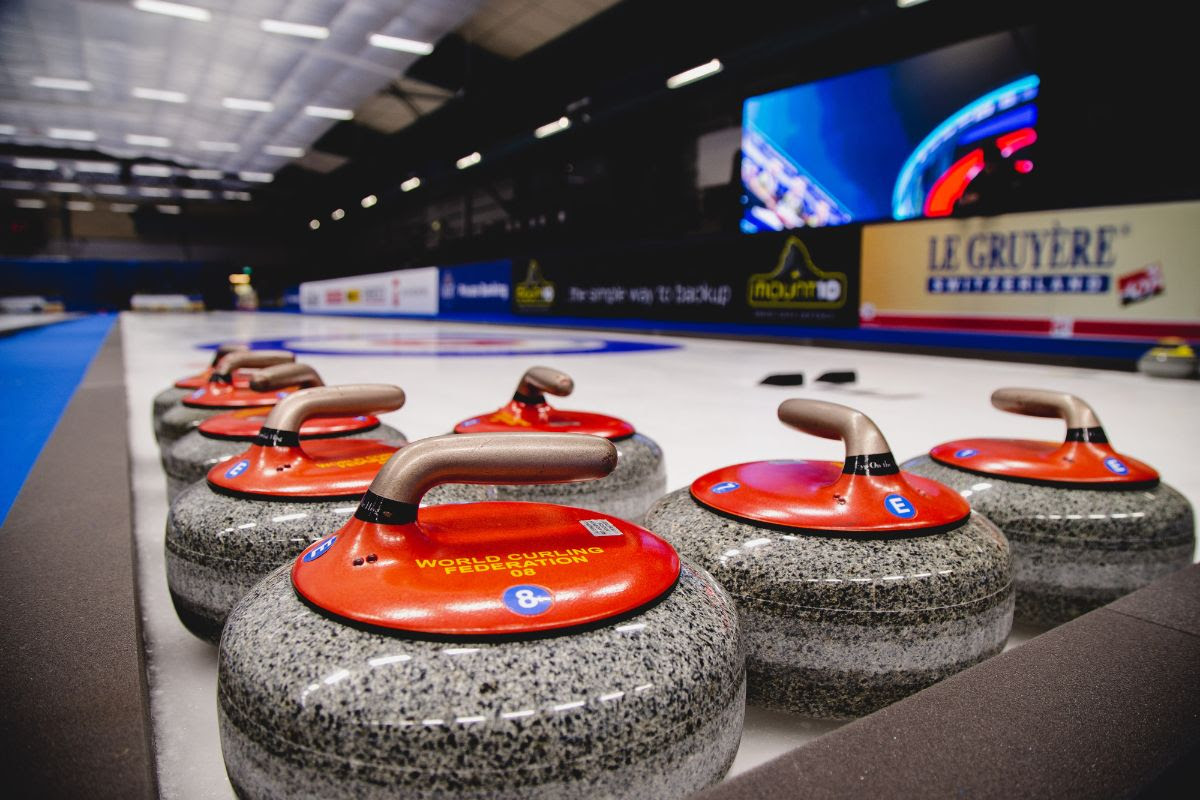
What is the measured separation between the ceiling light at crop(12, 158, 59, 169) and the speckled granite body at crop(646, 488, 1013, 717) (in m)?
25.4

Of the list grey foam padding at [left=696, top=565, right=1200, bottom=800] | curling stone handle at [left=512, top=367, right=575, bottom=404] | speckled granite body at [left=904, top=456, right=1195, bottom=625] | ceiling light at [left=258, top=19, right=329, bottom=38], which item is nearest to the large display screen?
speckled granite body at [left=904, top=456, right=1195, bottom=625]

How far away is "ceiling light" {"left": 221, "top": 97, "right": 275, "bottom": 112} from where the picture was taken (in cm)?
1496

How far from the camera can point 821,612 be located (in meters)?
0.70

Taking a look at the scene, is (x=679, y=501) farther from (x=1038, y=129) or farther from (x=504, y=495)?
(x=1038, y=129)

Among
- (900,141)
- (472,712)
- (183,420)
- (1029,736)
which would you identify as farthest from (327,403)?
(900,141)

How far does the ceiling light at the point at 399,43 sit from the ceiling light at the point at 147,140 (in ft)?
32.9

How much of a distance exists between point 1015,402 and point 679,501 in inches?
22.4

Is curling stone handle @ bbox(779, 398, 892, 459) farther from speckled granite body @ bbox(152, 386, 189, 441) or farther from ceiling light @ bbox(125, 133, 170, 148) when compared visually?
ceiling light @ bbox(125, 133, 170, 148)

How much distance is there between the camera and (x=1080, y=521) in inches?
37.4

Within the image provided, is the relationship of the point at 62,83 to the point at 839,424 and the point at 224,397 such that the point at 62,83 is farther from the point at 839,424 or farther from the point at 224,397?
the point at 839,424

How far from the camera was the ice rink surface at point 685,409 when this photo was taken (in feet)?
2.47

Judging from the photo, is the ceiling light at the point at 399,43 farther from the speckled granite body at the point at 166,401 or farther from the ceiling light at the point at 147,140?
the speckled granite body at the point at 166,401

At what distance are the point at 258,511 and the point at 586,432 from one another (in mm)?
503

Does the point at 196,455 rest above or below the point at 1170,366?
above
